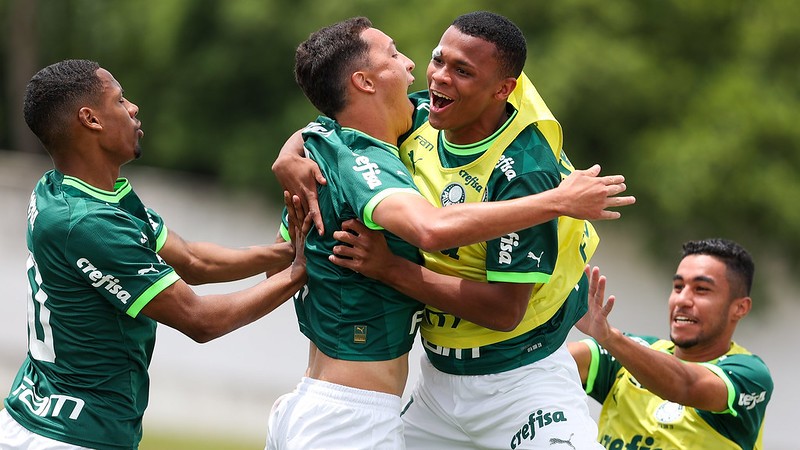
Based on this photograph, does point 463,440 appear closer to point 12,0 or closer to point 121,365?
point 121,365

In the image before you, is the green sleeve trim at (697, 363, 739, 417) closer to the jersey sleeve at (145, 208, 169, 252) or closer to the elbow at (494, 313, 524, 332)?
the elbow at (494, 313, 524, 332)

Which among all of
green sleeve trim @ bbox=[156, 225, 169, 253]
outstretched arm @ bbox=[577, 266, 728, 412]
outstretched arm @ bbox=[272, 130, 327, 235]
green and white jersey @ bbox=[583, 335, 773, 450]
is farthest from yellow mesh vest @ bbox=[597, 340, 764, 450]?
green sleeve trim @ bbox=[156, 225, 169, 253]

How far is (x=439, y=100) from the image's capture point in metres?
5.13

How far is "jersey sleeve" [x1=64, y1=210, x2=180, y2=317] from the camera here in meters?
5.06

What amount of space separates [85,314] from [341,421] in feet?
4.12

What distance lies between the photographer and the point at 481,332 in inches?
208

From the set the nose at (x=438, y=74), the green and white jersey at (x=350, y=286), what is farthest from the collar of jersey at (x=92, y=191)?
the nose at (x=438, y=74)

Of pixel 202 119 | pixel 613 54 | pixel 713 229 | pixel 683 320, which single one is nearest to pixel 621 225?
pixel 713 229

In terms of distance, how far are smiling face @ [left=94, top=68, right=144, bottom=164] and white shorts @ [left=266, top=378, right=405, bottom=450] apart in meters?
1.42

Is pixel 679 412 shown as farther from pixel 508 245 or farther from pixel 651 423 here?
pixel 508 245

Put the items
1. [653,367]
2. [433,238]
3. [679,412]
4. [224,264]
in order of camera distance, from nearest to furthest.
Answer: [433,238] → [653,367] → [224,264] → [679,412]

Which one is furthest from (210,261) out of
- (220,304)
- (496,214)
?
(496,214)

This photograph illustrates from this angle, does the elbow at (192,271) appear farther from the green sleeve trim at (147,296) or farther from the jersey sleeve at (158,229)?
the green sleeve trim at (147,296)

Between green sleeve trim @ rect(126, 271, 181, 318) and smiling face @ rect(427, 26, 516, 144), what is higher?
smiling face @ rect(427, 26, 516, 144)
